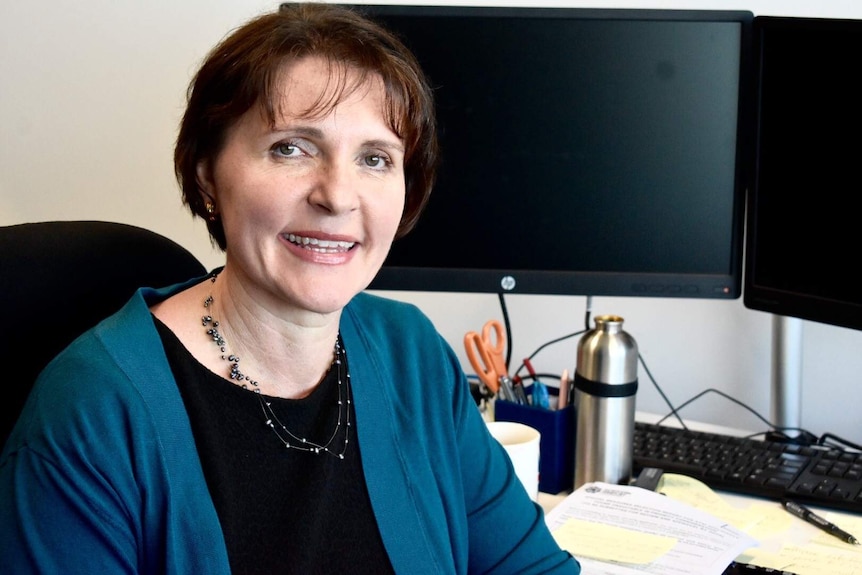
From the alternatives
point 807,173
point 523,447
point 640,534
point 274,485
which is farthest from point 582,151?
point 274,485

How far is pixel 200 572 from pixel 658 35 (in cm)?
91

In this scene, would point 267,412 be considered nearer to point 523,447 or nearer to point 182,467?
point 182,467

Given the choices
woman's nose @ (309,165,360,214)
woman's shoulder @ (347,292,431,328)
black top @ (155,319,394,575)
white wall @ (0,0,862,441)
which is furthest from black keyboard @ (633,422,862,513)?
woman's nose @ (309,165,360,214)

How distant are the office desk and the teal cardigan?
0.64 feet

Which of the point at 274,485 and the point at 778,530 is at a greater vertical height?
the point at 274,485

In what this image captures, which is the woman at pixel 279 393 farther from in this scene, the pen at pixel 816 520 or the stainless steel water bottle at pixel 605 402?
the pen at pixel 816 520

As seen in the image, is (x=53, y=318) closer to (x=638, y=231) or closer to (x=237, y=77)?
(x=237, y=77)

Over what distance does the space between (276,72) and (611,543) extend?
0.64 meters

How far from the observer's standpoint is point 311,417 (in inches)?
46.4

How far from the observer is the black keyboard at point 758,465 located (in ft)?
4.49

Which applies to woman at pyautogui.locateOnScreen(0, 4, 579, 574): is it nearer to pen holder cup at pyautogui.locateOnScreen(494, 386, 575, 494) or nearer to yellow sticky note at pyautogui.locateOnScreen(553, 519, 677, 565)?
yellow sticky note at pyautogui.locateOnScreen(553, 519, 677, 565)

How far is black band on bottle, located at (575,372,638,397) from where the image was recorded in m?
1.42

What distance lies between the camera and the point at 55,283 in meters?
1.10

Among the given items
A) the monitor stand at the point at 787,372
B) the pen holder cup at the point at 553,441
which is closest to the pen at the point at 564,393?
the pen holder cup at the point at 553,441
